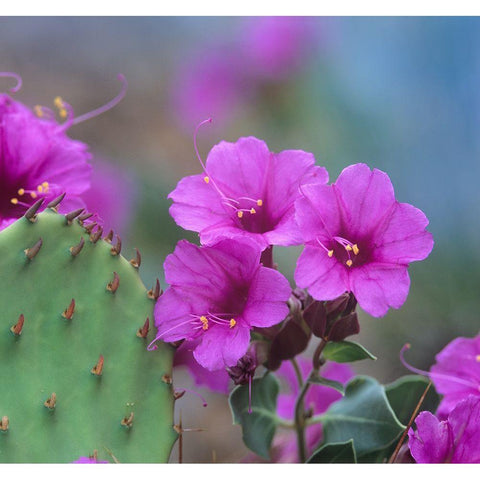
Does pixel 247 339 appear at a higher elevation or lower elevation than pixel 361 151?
higher

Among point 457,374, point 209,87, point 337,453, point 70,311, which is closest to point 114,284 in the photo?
point 70,311

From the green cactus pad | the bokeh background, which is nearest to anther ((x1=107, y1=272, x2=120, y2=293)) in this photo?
the green cactus pad

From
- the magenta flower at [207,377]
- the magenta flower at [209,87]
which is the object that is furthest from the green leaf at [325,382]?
the magenta flower at [209,87]

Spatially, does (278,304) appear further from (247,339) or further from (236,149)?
(236,149)
